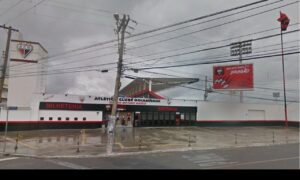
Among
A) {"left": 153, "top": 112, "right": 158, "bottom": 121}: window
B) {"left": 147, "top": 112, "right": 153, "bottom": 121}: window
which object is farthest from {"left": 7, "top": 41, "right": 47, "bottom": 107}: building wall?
{"left": 153, "top": 112, "right": 158, "bottom": 121}: window

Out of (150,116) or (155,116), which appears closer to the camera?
(150,116)

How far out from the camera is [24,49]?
38.1 meters

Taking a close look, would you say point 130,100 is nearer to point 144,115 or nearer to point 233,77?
point 144,115

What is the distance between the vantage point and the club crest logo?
3788cm

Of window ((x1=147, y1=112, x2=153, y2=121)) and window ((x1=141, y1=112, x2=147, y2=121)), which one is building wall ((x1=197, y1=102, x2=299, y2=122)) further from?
window ((x1=141, y1=112, x2=147, y2=121))

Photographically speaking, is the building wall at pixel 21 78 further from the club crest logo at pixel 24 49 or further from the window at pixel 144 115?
the window at pixel 144 115

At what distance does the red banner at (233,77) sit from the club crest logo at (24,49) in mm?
27564

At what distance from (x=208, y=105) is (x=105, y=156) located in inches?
1200

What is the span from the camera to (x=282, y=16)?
1597 centimetres

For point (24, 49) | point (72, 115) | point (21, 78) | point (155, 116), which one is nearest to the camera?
point (72, 115)

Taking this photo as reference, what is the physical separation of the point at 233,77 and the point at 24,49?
30178 millimetres

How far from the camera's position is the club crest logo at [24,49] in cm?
3788

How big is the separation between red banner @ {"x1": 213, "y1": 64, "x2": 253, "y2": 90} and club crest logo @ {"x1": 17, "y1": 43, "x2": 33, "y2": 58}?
2756 cm

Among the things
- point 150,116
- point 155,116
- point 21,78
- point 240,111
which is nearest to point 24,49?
point 21,78
